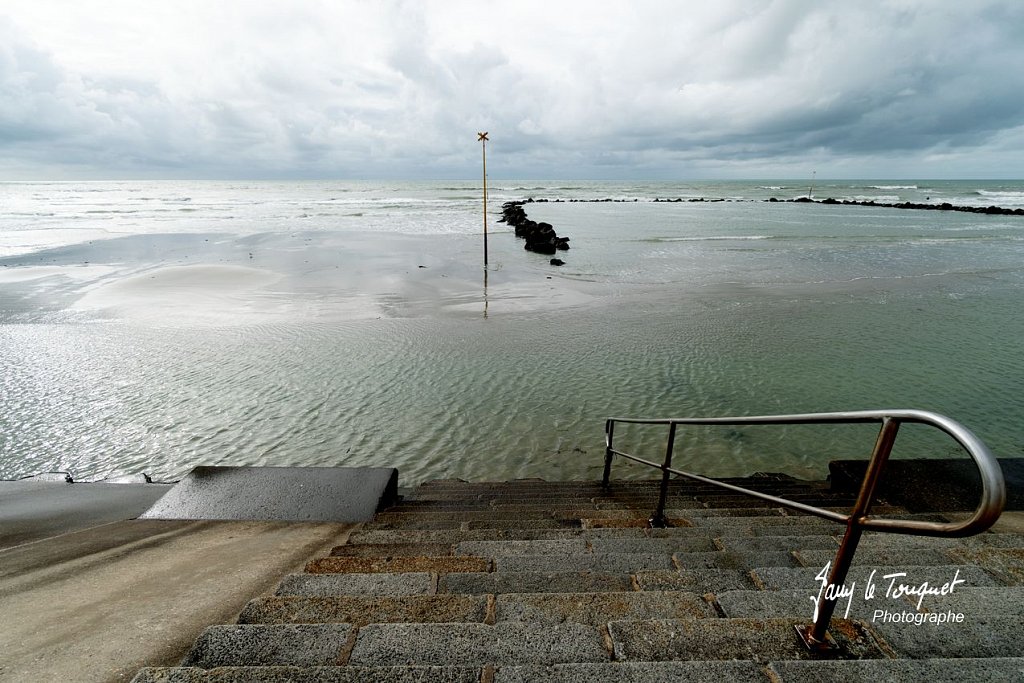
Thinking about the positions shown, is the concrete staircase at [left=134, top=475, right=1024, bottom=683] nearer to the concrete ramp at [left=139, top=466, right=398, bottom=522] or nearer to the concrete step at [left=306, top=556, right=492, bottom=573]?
the concrete step at [left=306, top=556, right=492, bottom=573]

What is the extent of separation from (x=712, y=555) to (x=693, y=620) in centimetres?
132

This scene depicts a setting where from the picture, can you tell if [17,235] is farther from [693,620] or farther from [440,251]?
[693,620]

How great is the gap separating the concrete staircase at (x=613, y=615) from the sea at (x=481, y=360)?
12.2ft

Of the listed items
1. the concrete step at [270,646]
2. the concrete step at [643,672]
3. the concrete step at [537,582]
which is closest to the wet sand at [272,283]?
the concrete step at [537,582]

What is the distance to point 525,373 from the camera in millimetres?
10297

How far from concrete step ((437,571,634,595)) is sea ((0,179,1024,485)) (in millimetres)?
4159

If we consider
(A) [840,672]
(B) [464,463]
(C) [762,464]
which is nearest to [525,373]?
(B) [464,463]

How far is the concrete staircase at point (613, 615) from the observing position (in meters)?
1.80

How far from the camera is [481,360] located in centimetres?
1095

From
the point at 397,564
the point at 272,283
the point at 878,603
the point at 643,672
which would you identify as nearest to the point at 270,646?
the point at 397,564


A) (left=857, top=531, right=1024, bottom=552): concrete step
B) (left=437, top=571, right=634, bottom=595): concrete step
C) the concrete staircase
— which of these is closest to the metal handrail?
the concrete staircase

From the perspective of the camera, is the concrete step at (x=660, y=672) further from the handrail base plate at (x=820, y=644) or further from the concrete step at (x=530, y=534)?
the concrete step at (x=530, y=534)

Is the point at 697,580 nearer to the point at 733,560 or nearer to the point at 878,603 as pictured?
the point at 733,560

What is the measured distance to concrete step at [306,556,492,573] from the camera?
3307 mm
